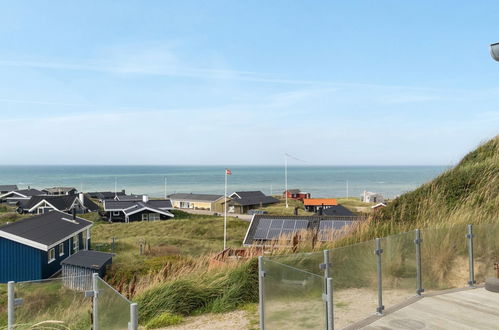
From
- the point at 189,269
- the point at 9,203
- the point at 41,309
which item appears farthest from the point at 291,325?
the point at 9,203

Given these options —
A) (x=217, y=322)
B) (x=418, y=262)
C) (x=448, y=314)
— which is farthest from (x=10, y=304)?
(x=418, y=262)

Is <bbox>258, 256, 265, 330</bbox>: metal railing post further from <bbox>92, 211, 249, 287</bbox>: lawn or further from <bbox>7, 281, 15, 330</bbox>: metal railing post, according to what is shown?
<bbox>92, 211, 249, 287</bbox>: lawn

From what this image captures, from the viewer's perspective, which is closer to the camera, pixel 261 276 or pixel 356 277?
pixel 261 276

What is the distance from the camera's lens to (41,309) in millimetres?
5539

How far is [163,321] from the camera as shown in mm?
8234

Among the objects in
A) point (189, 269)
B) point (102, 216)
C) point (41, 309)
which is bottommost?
point (102, 216)

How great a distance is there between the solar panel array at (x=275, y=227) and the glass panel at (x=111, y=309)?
1823 centimetres

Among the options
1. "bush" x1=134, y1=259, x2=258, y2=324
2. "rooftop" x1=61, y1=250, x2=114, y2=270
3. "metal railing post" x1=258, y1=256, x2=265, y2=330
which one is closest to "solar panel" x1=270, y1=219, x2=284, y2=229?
"rooftop" x1=61, y1=250, x2=114, y2=270

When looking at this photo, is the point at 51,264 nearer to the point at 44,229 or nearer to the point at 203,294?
the point at 44,229

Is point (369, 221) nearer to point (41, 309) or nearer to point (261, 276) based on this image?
point (261, 276)

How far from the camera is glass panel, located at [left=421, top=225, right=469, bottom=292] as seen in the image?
8227 millimetres

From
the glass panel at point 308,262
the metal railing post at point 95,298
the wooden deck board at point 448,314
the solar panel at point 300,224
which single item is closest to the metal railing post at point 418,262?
the wooden deck board at point 448,314

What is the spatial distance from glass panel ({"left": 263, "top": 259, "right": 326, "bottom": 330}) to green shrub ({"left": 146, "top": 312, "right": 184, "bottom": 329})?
9.66 feet

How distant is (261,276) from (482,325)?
3438mm
